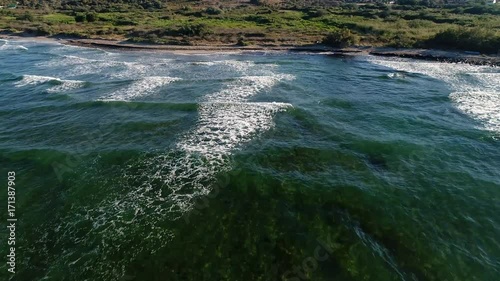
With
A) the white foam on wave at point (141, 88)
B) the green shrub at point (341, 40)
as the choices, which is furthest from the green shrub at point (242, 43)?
the white foam on wave at point (141, 88)

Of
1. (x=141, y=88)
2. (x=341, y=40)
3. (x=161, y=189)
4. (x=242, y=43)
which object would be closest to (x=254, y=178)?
(x=161, y=189)

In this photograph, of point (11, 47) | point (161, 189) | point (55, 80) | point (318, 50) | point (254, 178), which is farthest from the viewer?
point (11, 47)

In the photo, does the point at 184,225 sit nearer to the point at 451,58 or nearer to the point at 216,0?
the point at 451,58

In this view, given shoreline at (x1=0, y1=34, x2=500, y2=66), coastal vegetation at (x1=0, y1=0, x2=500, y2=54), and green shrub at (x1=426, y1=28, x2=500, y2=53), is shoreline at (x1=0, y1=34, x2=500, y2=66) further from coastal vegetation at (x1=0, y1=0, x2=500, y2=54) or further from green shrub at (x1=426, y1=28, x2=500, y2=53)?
coastal vegetation at (x1=0, y1=0, x2=500, y2=54)

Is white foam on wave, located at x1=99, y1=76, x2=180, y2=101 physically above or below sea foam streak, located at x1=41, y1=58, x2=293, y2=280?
above

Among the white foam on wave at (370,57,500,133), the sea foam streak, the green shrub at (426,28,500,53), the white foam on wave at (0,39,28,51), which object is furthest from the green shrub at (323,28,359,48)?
the white foam on wave at (0,39,28,51)

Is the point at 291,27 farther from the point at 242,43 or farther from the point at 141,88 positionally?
the point at 141,88
